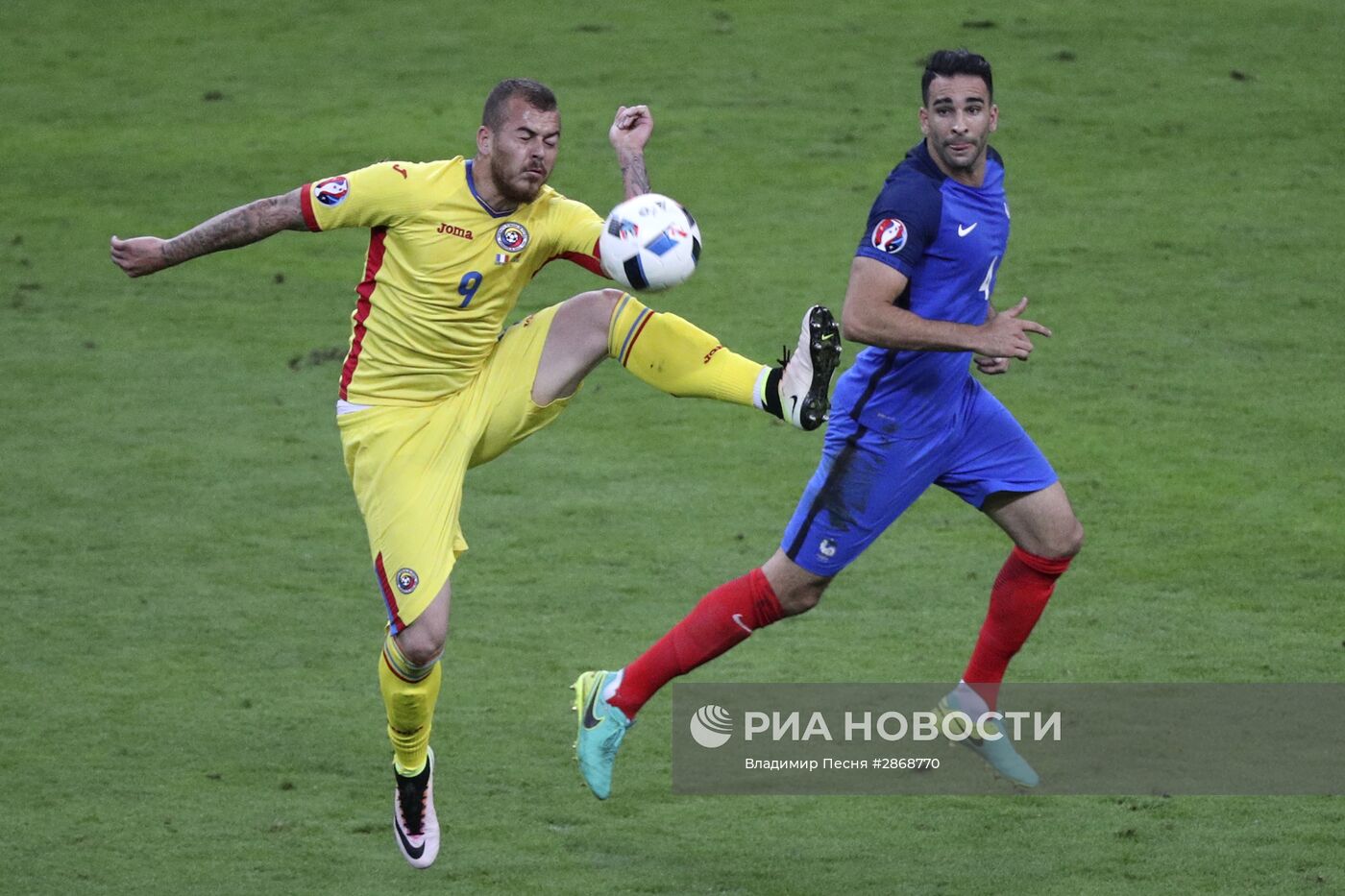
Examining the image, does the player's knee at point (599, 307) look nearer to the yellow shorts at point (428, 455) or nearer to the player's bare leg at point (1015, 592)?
the yellow shorts at point (428, 455)

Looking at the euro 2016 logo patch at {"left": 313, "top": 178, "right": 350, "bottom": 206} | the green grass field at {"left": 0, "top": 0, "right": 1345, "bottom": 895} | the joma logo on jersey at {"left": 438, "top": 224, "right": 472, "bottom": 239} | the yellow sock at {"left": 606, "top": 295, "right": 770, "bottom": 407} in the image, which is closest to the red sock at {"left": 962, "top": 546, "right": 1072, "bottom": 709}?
the green grass field at {"left": 0, "top": 0, "right": 1345, "bottom": 895}

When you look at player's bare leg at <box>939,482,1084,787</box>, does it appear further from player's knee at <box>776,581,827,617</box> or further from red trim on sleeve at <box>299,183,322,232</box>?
red trim on sleeve at <box>299,183,322,232</box>

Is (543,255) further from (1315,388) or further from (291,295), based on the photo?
(291,295)

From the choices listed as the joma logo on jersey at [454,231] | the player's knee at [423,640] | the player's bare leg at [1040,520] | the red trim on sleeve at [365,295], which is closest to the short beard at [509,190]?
the joma logo on jersey at [454,231]

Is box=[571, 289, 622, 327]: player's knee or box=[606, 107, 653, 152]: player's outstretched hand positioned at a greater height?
box=[606, 107, 653, 152]: player's outstretched hand

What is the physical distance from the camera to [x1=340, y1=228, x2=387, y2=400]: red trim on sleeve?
275 inches

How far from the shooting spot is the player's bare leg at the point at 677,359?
6.62 metres

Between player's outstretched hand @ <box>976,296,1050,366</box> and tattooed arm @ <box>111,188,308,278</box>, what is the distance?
93.4 inches

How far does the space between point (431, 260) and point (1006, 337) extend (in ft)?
6.66

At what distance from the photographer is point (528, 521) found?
10602 millimetres

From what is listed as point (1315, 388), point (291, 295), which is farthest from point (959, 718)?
point (291, 295)

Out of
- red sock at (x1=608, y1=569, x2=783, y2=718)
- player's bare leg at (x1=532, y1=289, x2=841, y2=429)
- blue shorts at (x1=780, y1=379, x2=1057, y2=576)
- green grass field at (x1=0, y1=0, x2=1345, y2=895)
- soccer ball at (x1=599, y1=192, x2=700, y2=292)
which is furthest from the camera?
green grass field at (x1=0, y1=0, x2=1345, y2=895)

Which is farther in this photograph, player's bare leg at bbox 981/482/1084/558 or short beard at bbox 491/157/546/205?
player's bare leg at bbox 981/482/1084/558

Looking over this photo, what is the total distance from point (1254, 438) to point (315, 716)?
5815mm
